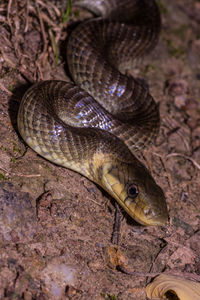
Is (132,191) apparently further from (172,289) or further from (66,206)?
(172,289)

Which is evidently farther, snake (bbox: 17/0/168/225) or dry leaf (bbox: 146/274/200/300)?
snake (bbox: 17/0/168/225)

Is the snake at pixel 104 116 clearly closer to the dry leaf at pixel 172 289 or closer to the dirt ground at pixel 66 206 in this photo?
the dirt ground at pixel 66 206

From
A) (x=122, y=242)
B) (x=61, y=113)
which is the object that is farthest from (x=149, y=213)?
(x=61, y=113)

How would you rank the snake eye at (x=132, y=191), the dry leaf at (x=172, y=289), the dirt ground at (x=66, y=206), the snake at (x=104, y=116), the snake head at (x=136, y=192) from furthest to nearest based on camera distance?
the snake at (x=104, y=116) → the snake eye at (x=132, y=191) → the snake head at (x=136, y=192) → the dry leaf at (x=172, y=289) → the dirt ground at (x=66, y=206)

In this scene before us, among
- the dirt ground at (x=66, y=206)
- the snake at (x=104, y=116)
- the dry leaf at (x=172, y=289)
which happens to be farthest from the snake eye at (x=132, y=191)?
the dry leaf at (x=172, y=289)

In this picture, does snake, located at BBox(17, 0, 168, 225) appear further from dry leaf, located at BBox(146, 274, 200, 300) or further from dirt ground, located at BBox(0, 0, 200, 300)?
dry leaf, located at BBox(146, 274, 200, 300)

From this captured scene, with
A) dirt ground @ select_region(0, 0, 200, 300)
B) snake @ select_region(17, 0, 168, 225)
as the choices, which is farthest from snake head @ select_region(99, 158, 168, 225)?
dirt ground @ select_region(0, 0, 200, 300)

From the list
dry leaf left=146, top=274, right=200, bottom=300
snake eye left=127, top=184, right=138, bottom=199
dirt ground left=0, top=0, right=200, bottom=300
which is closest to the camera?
dirt ground left=0, top=0, right=200, bottom=300

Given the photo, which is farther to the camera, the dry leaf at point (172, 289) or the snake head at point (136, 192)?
the snake head at point (136, 192)
